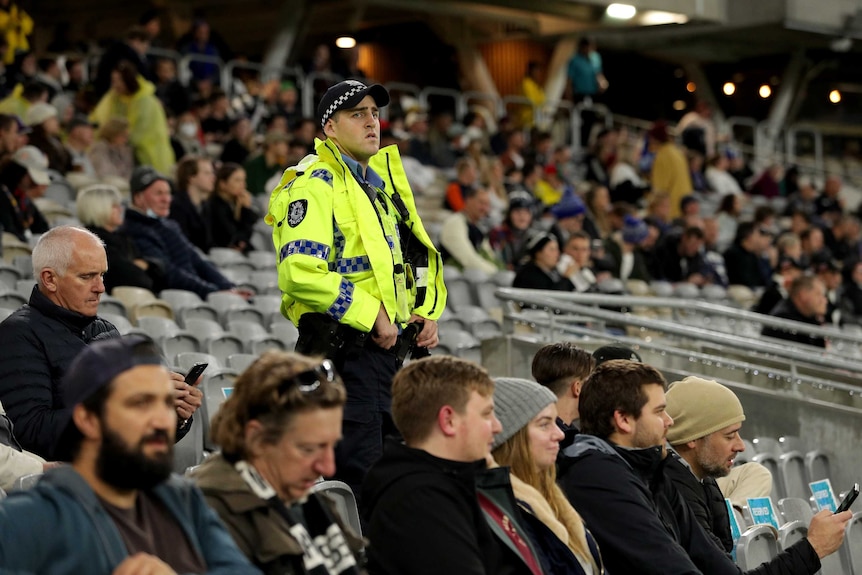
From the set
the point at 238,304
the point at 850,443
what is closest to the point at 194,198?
the point at 238,304

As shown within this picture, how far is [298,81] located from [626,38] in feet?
19.1

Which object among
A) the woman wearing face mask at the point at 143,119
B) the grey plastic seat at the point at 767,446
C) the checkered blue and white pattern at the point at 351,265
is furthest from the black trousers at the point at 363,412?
the woman wearing face mask at the point at 143,119

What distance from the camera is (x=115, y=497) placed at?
2.76m

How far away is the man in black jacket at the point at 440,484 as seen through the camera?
337 centimetres

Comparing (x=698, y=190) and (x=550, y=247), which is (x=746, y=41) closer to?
(x=698, y=190)

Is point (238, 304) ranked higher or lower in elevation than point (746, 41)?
lower

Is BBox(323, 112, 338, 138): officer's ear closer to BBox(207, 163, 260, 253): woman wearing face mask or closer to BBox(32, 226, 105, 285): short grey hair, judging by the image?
BBox(32, 226, 105, 285): short grey hair

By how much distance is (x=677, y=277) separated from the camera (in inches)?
490

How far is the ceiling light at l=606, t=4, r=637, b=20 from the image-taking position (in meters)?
17.8

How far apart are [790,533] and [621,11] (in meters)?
13.7

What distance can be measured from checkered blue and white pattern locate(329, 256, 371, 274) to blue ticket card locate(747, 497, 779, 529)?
1.94 m

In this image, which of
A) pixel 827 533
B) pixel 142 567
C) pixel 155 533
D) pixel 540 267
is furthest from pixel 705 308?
pixel 142 567

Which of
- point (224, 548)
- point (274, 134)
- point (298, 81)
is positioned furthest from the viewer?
point (298, 81)

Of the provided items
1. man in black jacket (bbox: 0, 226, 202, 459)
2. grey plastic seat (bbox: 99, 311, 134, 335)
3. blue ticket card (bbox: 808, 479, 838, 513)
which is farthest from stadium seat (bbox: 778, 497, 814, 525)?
grey plastic seat (bbox: 99, 311, 134, 335)
